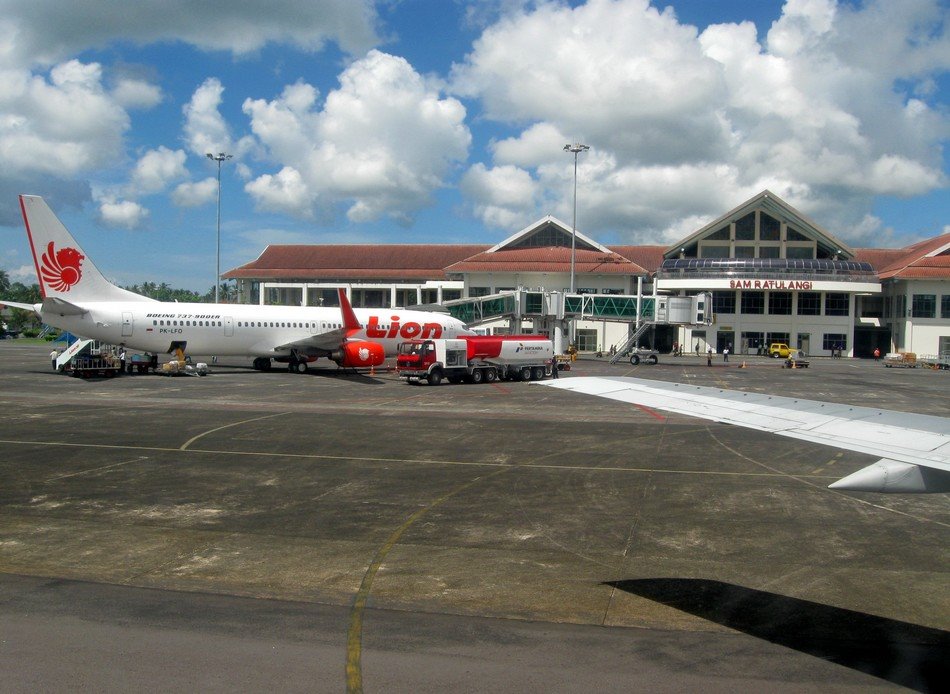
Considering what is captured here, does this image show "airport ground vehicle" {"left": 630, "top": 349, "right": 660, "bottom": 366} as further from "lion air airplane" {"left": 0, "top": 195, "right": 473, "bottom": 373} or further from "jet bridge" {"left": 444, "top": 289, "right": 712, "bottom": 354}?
"lion air airplane" {"left": 0, "top": 195, "right": 473, "bottom": 373}

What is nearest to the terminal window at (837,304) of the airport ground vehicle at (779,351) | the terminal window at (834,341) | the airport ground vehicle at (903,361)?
the terminal window at (834,341)

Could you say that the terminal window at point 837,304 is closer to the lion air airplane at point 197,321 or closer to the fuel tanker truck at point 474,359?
the lion air airplane at point 197,321

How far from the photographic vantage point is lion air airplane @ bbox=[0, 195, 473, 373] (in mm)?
39344

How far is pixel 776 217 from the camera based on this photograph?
88.4 meters

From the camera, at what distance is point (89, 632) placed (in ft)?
25.4

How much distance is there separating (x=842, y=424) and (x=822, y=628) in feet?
8.59

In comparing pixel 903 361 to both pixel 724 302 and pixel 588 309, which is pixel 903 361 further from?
pixel 588 309

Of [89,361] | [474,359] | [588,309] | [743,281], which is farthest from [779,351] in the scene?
[89,361]

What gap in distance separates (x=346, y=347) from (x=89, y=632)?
34.5m

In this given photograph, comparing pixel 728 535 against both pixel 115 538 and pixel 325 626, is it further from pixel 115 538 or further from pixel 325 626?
pixel 115 538

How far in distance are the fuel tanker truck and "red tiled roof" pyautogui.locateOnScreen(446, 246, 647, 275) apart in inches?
1668

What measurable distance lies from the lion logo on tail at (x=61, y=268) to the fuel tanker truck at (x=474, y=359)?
701 inches

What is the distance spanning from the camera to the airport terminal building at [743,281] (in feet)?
272

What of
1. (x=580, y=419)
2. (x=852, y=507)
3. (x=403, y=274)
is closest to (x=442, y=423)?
(x=580, y=419)
